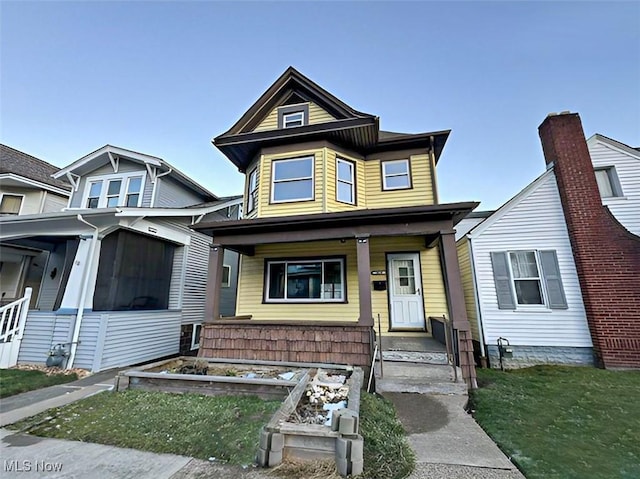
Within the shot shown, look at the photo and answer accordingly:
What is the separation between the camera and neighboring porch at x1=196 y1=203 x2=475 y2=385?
5.78 metres

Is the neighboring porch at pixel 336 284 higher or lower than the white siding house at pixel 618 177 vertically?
lower

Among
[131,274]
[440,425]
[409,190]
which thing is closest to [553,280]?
[409,190]

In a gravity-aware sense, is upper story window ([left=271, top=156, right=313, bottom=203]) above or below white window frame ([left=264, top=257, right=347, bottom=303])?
above

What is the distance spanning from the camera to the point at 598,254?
6688mm

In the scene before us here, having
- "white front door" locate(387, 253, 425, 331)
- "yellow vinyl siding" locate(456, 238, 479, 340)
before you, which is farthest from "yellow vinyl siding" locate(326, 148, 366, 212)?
"yellow vinyl siding" locate(456, 238, 479, 340)

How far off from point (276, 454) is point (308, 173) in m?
6.98

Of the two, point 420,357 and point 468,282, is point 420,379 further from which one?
point 468,282

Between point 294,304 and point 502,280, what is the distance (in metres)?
5.75

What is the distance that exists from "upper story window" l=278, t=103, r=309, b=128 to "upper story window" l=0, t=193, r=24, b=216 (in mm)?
11015

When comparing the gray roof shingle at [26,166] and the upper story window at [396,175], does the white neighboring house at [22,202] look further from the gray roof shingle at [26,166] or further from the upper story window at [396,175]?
the upper story window at [396,175]

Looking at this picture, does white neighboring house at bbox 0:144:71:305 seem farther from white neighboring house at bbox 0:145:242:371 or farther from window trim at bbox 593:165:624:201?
window trim at bbox 593:165:624:201

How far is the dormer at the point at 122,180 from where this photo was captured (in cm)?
973

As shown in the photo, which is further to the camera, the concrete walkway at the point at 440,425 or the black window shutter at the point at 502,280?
the black window shutter at the point at 502,280

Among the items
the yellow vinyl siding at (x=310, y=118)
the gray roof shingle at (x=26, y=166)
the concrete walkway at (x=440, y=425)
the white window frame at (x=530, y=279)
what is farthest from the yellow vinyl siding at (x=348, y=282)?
the gray roof shingle at (x=26, y=166)
